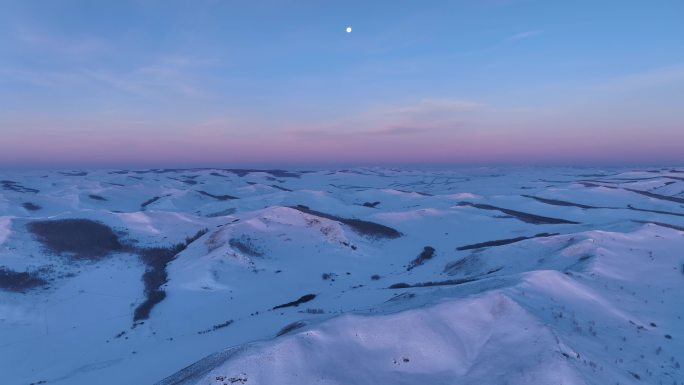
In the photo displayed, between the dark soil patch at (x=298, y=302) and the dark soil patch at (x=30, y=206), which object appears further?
the dark soil patch at (x=30, y=206)

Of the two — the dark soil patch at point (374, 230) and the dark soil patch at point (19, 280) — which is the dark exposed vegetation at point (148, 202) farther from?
the dark soil patch at point (19, 280)

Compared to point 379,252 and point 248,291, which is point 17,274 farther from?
point 379,252

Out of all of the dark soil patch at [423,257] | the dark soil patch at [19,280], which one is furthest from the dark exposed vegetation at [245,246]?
the dark soil patch at [19,280]

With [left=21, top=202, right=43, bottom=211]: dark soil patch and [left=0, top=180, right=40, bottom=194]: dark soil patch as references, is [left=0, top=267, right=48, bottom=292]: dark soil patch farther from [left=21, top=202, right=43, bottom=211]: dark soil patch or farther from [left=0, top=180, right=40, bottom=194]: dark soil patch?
[left=0, top=180, right=40, bottom=194]: dark soil patch

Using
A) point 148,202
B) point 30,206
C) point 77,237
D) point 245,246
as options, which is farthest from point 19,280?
point 148,202

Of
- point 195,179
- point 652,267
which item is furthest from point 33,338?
point 195,179

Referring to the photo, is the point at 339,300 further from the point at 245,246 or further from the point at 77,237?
the point at 77,237
